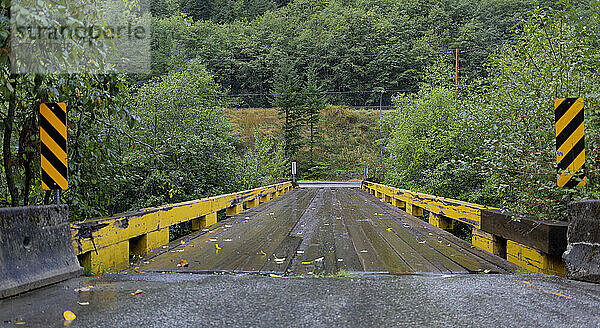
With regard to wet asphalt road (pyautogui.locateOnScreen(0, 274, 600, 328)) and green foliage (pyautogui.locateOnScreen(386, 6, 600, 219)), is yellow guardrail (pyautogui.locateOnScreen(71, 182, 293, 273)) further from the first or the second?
green foliage (pyautogui.locateOnScreen(386, 6, 600, 219))

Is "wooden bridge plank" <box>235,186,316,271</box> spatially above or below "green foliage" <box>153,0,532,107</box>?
below

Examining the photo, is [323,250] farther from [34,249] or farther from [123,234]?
[34,249]

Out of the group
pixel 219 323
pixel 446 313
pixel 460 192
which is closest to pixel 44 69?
pixel 219 323

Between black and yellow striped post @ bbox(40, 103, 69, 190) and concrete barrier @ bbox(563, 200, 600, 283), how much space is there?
4414 mm

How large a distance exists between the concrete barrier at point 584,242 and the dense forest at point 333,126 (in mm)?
457

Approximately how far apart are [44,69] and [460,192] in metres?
15.2

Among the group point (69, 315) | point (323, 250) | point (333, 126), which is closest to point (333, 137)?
point (333, 126)

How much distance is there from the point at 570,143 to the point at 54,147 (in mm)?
4718

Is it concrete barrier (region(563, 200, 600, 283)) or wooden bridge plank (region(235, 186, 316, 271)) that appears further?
wooden bridge plank (region(235, 186, 316, 271))

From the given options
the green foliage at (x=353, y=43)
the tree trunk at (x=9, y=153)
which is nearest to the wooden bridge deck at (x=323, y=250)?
the tree trunk at (x=9, y=153)

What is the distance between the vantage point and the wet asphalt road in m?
2.65

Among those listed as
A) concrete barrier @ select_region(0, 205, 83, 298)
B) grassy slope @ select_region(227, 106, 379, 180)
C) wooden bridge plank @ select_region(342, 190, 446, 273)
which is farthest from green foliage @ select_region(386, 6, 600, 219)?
grassy slope @ select_region(227, 106, 379, 180)

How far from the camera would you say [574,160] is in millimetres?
4020

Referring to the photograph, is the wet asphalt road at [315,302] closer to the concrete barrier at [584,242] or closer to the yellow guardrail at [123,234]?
the concrete barrier at [584,242]
